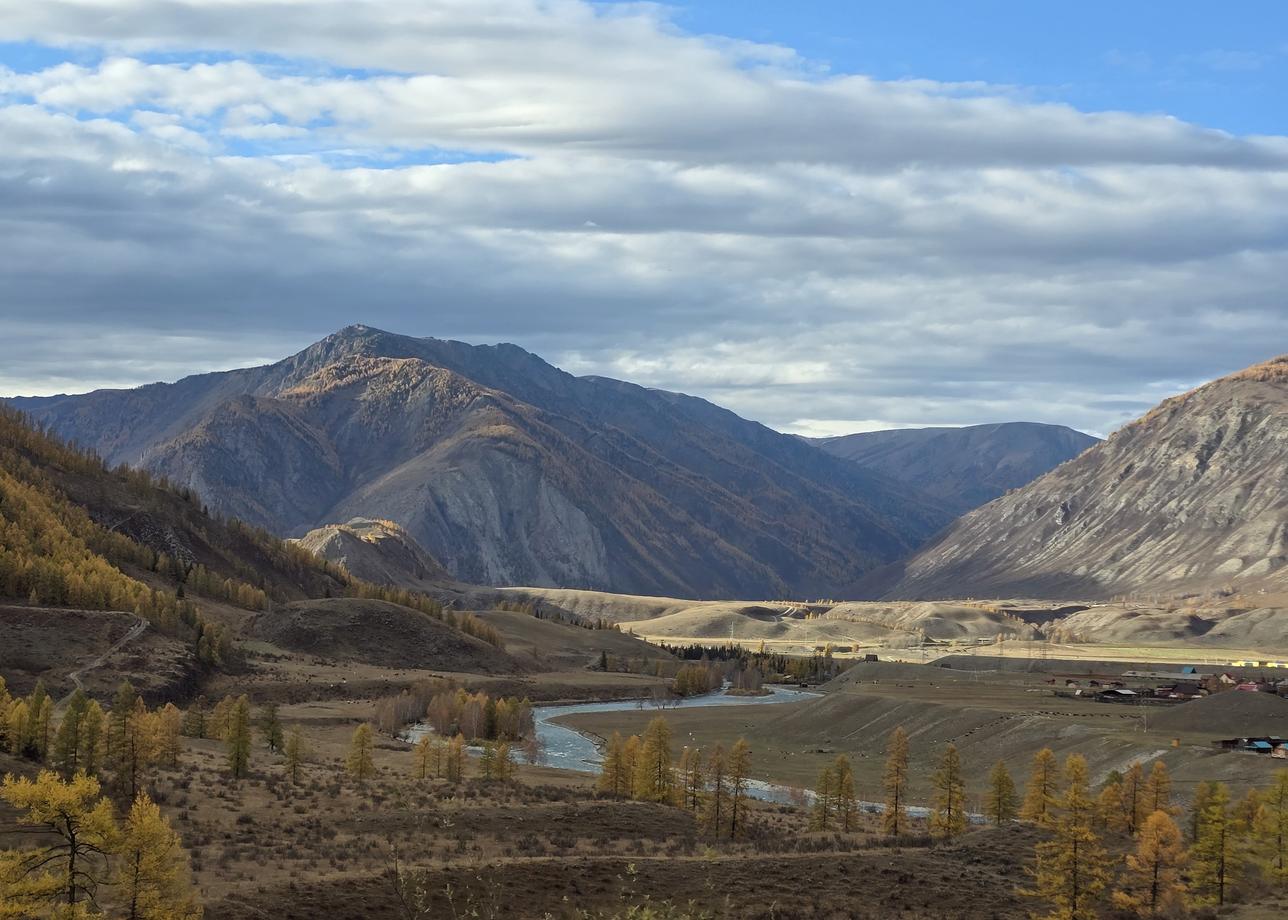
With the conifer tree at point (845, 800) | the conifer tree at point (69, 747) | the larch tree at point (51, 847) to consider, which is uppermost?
the larch tree at point (51, 847)

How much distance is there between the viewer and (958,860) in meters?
77.1

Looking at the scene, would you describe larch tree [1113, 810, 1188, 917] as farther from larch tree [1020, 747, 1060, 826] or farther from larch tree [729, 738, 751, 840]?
larch tree [729, 738, 751, 840]

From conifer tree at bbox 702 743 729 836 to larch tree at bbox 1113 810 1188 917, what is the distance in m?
25.9

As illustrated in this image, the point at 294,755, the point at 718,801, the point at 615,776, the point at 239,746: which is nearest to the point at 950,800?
the point at 718,801

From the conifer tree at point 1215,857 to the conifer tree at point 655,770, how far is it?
39.2 m

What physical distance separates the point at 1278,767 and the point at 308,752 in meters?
74.2

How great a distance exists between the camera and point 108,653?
571 ft

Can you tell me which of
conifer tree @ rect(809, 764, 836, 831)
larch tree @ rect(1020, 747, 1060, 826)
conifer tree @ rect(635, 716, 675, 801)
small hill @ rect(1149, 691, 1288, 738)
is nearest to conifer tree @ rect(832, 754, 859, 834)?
conifer tree @ rect(809, 764, 836, 831)

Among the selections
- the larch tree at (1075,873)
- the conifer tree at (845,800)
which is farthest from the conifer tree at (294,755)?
the larch tree at (1075,873)

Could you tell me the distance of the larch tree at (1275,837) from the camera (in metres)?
75.8

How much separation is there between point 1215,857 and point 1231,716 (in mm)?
82865

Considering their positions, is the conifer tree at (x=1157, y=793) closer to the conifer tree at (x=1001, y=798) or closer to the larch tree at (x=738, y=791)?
the conifer tree at (x=1001, y=798)

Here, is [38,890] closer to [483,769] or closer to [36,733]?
[36,733]

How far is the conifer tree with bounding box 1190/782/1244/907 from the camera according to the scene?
2948 inches
